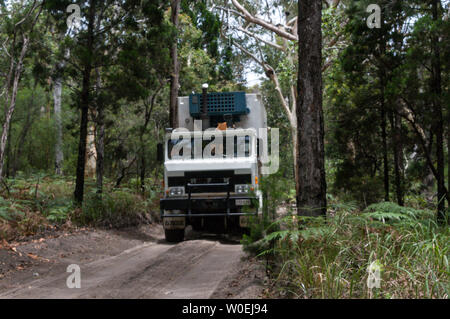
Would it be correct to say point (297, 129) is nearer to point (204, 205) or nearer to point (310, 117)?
point (310, 117)

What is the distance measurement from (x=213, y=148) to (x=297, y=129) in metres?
4.31

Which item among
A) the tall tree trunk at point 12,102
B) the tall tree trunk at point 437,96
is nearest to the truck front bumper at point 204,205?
the tall tree trunk at point 12,102

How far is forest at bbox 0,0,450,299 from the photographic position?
17.9 feet

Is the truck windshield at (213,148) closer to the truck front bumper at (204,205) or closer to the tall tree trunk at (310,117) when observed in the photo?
the truck front bumper at (204,205)

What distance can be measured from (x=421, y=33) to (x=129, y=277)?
9537 mm

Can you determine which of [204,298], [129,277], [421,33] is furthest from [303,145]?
[421,33]

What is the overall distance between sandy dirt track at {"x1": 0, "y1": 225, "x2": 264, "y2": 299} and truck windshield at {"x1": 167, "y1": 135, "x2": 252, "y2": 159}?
218 cm

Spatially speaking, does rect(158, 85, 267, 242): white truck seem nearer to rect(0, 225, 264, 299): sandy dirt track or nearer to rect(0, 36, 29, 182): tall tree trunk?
rect(0, 225, 264, 299): sandy dirt track

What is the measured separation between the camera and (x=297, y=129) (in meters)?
7.64

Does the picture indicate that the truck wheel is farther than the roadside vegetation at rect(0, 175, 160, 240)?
Yes

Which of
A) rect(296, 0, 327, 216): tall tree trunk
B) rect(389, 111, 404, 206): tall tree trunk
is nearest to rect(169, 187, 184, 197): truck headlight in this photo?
rect(296, 0, 327, 216): tall tree trunk

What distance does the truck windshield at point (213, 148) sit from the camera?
11.6 meters

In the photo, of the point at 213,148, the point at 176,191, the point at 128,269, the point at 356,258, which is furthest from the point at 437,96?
the point at 128,269

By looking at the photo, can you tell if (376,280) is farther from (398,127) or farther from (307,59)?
(398,127)
